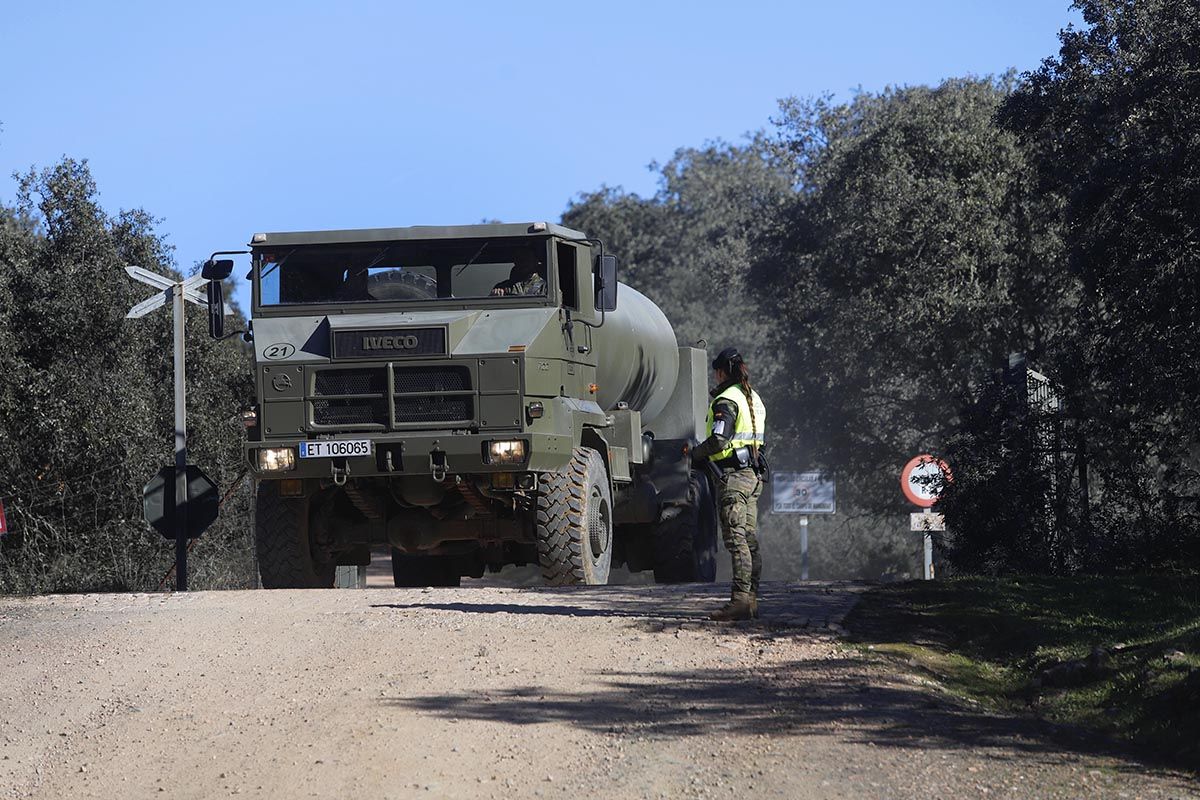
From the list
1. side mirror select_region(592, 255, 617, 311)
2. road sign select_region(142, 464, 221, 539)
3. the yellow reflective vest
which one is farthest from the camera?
road sign select_region(142, 464, 221, 539)

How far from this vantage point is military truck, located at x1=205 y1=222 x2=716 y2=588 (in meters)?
14.5

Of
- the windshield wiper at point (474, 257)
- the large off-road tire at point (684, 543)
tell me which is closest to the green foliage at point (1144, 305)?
the large off-road tire at point (684, 543)

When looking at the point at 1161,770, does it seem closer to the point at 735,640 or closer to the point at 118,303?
the point at 735,640

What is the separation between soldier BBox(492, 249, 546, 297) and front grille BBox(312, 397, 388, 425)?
1.54 m

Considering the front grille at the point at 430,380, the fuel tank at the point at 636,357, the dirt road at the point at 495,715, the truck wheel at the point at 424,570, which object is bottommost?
the dirt road at the point at 495,715

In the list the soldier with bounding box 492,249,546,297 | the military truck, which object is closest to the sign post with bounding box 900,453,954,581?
the military truck

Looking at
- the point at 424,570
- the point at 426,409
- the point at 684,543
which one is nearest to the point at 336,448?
the point at 426,409

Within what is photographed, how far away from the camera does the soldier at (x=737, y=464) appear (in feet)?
38.0

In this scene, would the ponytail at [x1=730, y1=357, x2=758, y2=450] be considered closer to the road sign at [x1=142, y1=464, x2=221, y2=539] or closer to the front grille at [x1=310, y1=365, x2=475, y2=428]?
the front grille at [x1=310, y1=365, x2=475, y2=428]

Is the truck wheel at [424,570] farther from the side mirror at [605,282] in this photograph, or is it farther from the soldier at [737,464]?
the soldier at [737,464]

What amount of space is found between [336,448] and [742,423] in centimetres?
422

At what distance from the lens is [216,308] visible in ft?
51.0

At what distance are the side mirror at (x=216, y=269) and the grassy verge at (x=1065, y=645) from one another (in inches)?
250

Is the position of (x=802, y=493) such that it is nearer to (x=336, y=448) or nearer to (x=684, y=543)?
(x=684, y=543)
